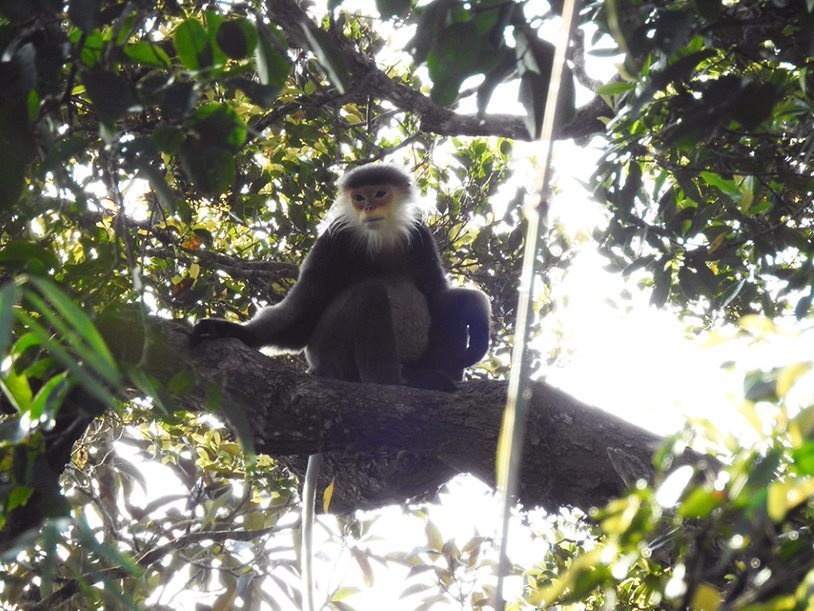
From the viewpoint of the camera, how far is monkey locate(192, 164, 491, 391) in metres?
3.43

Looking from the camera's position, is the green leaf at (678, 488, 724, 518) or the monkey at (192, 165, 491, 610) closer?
the green leaf at (678, 488, 724, 518)

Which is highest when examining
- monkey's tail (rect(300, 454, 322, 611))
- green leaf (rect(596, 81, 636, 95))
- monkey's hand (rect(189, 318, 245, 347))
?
green leaf (rect(596, 81, 636, 95))

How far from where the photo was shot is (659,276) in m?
2.85

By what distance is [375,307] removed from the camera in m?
3.43

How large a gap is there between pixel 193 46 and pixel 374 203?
2836 mm

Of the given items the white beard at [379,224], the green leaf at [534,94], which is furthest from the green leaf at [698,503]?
the white beard at [379,224]

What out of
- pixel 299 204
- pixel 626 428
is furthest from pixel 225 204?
pixel 626 428

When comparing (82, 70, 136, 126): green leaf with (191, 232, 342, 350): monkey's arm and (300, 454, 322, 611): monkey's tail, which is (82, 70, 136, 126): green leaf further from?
(191, 232, 342, 350): monkey's arm

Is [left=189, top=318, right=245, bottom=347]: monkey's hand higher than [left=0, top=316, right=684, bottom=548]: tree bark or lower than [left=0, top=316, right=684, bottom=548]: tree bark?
higher

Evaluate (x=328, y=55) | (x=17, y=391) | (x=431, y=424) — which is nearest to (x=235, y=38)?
(x=328, y=55)

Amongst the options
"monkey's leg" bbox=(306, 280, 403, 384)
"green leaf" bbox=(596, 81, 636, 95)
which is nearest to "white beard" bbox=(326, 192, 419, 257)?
"monkey's leg" bbox=(306, 280, 403, 384)

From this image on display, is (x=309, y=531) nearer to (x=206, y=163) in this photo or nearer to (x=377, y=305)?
(x=377, y=305)

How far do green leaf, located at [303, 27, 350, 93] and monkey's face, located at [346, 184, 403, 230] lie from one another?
255 centimetres

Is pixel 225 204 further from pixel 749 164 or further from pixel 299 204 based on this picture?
pixel 749 164
